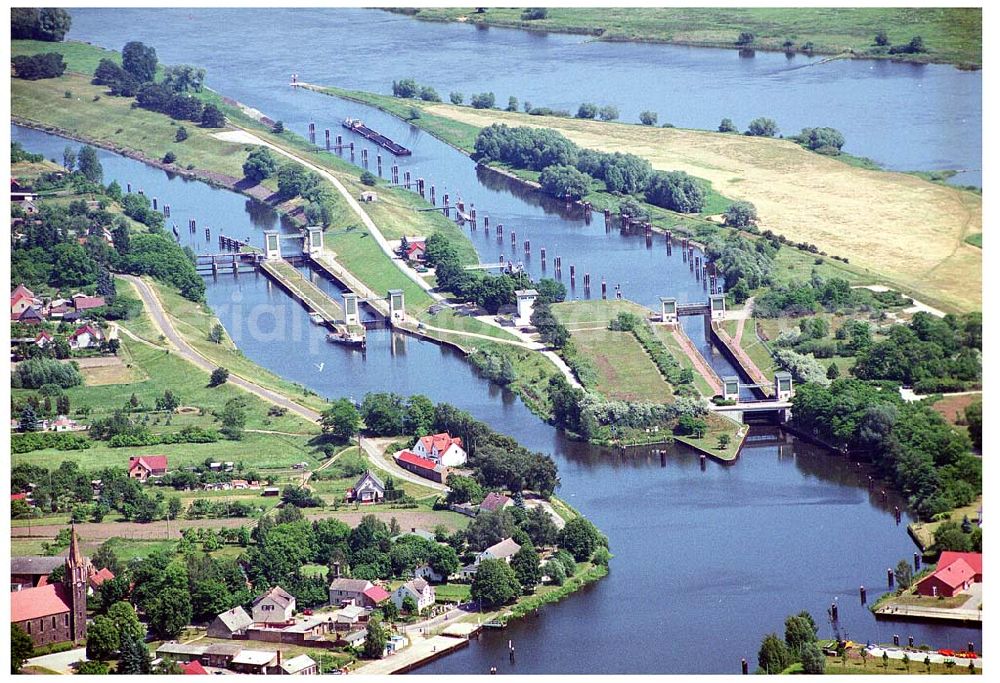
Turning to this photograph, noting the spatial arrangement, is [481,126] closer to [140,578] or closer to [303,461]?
[303,461]

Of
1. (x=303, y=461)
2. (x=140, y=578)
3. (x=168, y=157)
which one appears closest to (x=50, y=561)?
(x=140, y=578)

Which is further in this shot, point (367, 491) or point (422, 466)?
point (422, 466)

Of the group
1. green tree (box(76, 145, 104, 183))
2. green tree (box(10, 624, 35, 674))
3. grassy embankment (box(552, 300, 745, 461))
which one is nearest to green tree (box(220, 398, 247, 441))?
grassy embankment (box(552, 300, 745, 461))

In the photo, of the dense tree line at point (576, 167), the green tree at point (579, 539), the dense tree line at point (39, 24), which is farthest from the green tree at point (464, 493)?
the dense tree line at point (39, 24)

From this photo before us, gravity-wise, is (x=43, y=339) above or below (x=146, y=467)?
above

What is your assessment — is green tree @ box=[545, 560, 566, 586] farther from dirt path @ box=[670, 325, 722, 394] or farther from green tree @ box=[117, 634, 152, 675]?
Result: dirt path @ box=[670, 325, 722, 394]

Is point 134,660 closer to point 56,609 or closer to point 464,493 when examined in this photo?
point 56,609

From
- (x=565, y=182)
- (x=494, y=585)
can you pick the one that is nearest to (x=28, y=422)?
(x=494, y=585)
